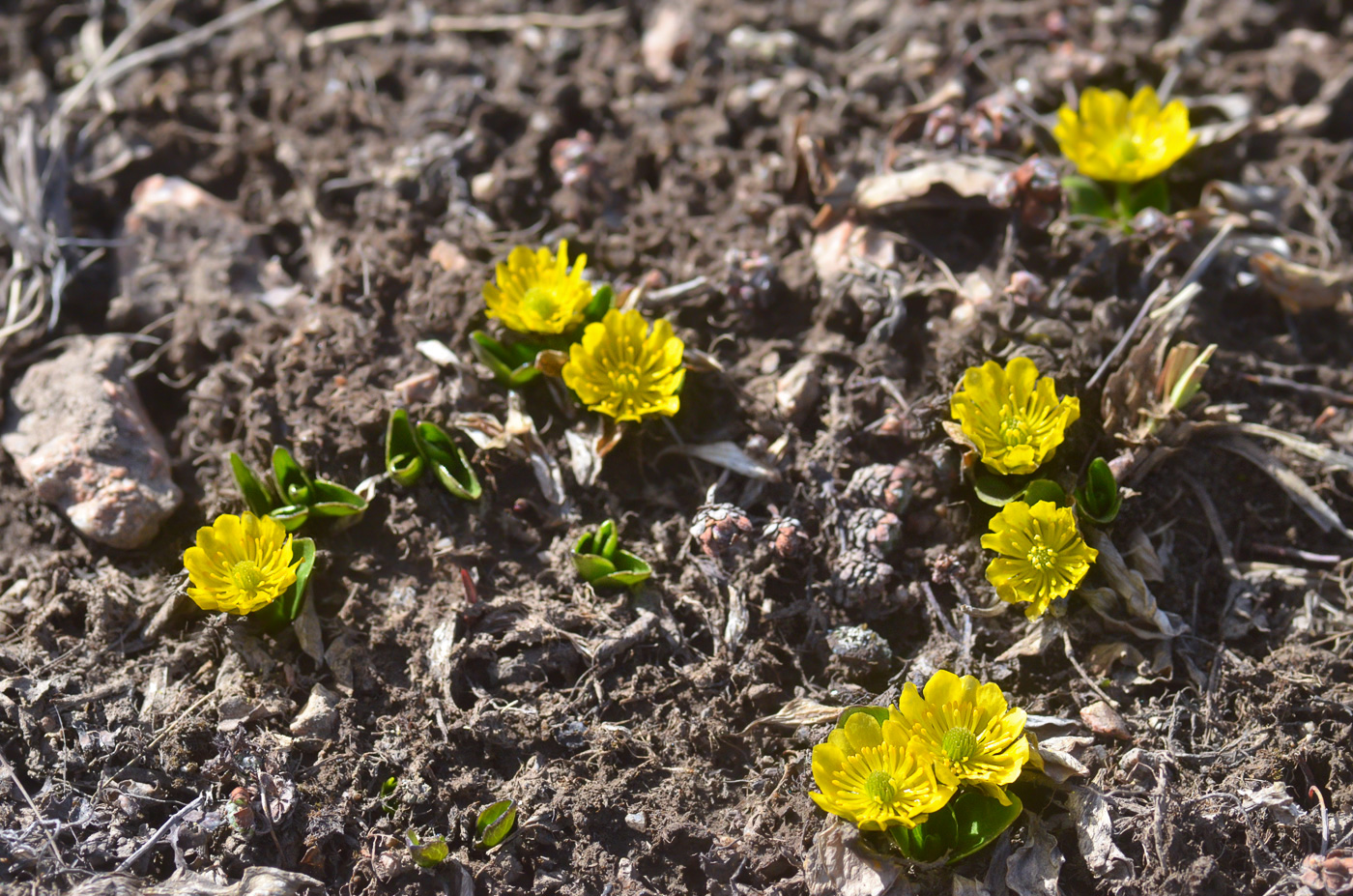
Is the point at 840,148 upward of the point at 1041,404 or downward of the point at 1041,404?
upward

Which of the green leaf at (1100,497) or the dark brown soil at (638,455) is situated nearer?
the dark brown soil at (638,455)

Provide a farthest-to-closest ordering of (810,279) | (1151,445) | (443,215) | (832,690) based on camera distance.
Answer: (443,215) < (810,279) < (1151,445) < (832,690)

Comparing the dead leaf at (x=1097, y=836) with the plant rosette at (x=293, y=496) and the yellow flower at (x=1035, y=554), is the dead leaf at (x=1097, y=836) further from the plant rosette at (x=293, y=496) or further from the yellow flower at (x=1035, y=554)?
the plant rosette at (x=293, y=496)

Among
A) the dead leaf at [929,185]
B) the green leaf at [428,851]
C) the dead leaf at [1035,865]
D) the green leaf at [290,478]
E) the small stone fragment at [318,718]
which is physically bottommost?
the dead leaf at [1035,865]

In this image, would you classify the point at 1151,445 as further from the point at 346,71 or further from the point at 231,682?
the point at 346,71

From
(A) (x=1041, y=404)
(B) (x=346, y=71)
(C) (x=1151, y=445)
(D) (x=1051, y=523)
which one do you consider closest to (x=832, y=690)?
(D) (x=1051, y=523)

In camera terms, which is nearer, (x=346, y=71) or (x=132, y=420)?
(x=132, y=420)

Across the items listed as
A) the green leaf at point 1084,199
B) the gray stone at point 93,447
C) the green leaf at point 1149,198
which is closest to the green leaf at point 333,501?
the gray stone at point 93,447

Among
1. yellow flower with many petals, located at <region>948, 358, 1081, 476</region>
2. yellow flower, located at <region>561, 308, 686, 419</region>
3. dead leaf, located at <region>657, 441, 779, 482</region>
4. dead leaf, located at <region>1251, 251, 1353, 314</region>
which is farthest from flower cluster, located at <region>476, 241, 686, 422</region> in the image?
dead leaf, located at <region>1251, 251, 1353, 314</region>
